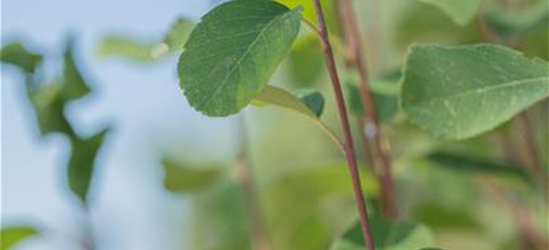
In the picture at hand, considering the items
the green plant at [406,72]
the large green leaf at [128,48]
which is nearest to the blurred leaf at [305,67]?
the large green leaf at [128,48]

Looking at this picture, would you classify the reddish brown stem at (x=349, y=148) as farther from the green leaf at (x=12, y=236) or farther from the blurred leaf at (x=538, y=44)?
the blurred leaf at (x=538, y=44)

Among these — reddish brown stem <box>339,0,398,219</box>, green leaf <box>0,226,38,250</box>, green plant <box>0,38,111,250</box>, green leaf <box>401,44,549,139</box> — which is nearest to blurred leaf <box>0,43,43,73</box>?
green plant <box>0,38,111,250</box>

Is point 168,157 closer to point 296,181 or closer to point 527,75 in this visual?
point 296,181

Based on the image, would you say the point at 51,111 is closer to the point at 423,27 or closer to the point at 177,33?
the point at 177,33

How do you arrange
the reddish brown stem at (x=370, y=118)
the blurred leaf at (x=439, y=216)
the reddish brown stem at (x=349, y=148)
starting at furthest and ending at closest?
the blurred leaf at (x=439, y=216) → the reddish brown stem at (x=370, y=118) → the reddish brown stem at (x=349, y=148)

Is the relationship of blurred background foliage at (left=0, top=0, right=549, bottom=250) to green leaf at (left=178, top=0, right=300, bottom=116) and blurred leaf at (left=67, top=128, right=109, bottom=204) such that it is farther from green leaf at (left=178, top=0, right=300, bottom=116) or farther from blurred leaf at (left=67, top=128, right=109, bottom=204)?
green leaf at (left=178, top=0, right=300, bottom=116)

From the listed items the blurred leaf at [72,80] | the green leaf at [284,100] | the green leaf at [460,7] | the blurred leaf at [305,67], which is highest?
the green leaf at [460,7]

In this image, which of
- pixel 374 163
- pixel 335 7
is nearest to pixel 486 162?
pixel 374 163
